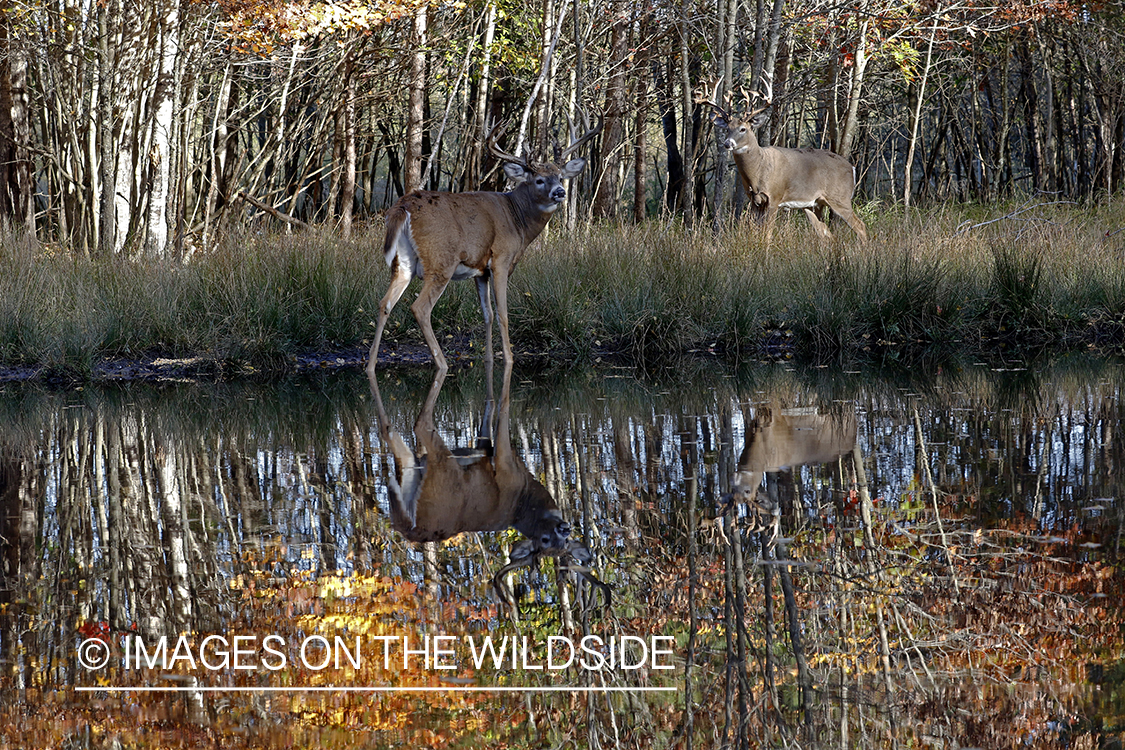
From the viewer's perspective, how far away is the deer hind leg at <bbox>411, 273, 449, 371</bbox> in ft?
33.3

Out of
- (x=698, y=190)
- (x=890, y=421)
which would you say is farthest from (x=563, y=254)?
(x=698, y=190)

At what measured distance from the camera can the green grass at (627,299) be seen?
35.4ft

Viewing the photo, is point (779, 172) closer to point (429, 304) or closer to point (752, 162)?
point (752, 162)

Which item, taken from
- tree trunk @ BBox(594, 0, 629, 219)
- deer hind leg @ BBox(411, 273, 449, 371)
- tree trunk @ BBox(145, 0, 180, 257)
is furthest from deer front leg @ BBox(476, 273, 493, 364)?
tree trunk @ BBox(594, 0, 629, 219)

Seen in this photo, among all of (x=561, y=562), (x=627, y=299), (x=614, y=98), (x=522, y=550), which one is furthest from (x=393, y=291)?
(x=614, y=98)

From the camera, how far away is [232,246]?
11906 millimetres

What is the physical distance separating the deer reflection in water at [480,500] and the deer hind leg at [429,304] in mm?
3117

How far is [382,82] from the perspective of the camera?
20.0 m

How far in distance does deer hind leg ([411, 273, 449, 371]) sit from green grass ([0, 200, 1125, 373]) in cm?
130

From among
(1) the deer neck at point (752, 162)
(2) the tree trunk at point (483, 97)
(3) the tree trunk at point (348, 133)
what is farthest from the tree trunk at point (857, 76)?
(3) the tree trunk at point (348, 133)

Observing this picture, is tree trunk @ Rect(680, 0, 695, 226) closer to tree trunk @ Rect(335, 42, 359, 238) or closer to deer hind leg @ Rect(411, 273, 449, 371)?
tree trunk @ Rect(335, 42, 359, 238)

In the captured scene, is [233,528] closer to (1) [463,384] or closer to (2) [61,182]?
(1) [463,384]

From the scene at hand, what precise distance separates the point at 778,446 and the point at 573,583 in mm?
2542

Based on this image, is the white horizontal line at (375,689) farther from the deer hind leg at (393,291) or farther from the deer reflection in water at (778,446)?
the deer hind leg at (393,291)
